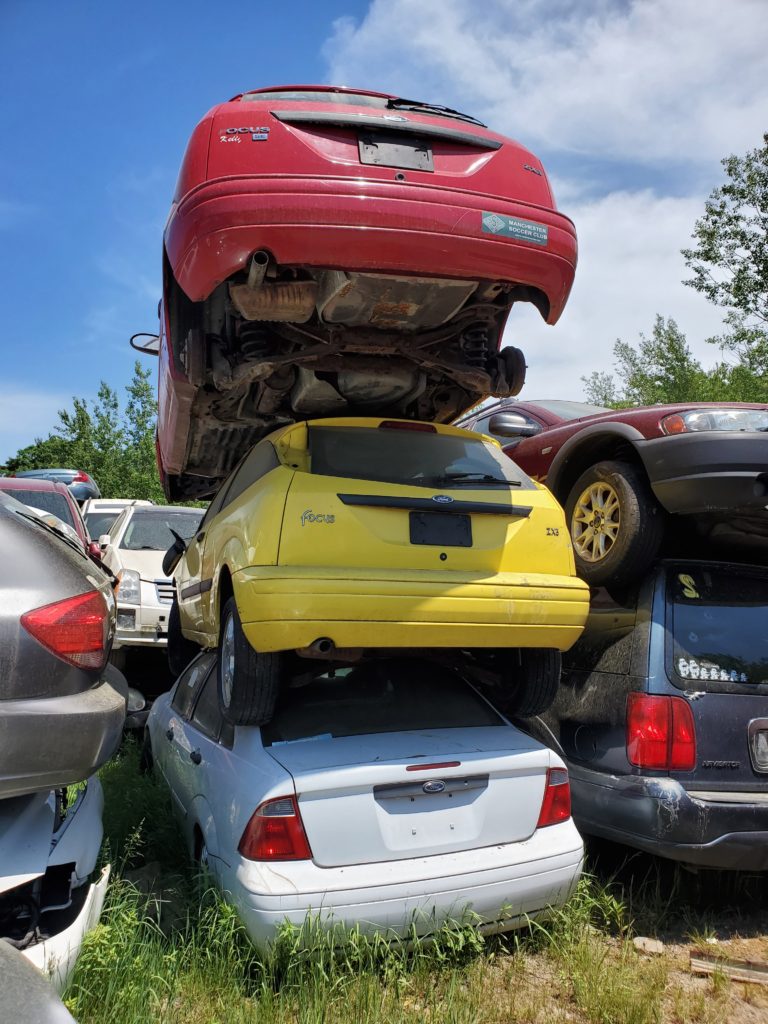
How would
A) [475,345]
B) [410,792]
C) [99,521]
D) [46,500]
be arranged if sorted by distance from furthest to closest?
[99,521] → [46,500] → [475,345] → [410,792]

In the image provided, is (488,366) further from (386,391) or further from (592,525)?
(592,525)

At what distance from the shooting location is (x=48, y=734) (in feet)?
8.20

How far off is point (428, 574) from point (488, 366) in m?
1.67

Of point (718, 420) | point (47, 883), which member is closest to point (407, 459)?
point (718, 420)

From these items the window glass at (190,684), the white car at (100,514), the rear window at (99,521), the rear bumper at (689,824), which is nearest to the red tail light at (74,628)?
the window glass at (190,684)

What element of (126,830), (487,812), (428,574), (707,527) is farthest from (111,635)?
(707,527)

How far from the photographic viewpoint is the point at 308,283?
4.03 metres

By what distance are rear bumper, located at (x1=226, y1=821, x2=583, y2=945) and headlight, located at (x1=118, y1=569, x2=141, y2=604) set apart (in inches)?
193

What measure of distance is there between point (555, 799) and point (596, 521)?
6.04 feet

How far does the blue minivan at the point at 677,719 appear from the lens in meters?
3.68

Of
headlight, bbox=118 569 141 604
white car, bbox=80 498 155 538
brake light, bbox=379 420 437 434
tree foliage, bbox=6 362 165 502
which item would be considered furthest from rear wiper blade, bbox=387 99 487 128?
tree foliage, bbox=6 362 165 502

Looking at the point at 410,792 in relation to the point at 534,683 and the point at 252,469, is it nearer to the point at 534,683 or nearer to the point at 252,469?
the point at 534,683

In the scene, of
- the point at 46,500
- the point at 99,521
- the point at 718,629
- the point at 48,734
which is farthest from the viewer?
the point at 99,521

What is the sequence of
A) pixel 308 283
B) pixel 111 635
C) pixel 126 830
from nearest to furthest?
1. pixel 111 635
2. pixel 308 283
3. pixel 126 830
